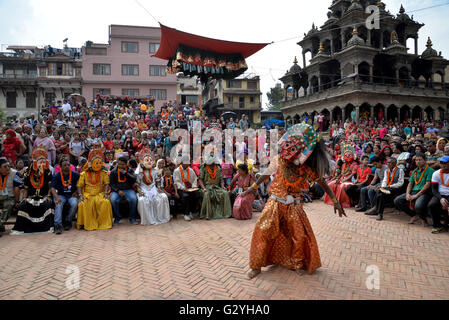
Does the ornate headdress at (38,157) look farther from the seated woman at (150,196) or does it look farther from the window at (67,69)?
the window at (67,69)

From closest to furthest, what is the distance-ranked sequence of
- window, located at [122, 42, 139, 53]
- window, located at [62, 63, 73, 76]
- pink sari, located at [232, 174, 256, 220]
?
1. pink sari, located at [232, 174, 256, 220]
2. window, located at [62, 63, 73, 76]
3. window, located at [122, 42, 139, 53]

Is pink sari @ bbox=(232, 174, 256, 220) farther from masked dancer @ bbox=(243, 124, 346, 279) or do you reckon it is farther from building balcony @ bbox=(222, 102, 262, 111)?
building balcony @ bbox=(222, 102, 262, 111)

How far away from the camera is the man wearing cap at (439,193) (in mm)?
5828

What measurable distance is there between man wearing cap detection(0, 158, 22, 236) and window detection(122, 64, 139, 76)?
33359 millimetres

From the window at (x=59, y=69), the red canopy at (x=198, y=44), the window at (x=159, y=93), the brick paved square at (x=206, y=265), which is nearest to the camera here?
the brick paved square at (x=206, y=265)

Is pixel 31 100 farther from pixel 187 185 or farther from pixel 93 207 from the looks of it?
pixel 187 185

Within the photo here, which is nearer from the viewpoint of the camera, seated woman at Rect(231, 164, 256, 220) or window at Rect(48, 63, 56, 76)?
seated woman at Rect(231, 164, 256, 220)

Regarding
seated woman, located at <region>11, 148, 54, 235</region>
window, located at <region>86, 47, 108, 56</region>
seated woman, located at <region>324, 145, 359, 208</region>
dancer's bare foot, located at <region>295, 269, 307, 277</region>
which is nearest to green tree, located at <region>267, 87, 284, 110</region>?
window, located at <region>86, 47, 108, 56</region>

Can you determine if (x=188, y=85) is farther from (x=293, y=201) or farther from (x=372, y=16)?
(x=293, y=201)

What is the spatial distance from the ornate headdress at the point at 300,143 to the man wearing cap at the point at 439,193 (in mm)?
4045

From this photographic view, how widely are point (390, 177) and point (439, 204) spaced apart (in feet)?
4.79

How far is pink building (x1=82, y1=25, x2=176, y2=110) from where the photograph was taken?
1400 inches

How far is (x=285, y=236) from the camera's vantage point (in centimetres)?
397

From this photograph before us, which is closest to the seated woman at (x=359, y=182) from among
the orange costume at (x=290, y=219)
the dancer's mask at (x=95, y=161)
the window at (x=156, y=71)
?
the orange costume at (x=290, y=219)
